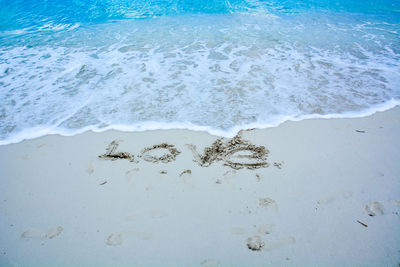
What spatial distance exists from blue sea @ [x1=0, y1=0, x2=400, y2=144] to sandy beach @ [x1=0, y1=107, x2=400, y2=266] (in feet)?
1.52

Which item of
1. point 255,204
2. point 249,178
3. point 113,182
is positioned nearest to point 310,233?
point 255,204

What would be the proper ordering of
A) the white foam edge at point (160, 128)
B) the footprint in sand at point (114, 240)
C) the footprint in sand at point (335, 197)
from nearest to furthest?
1. the footprint in sand at point (114, 240)
2. the footprint in sand at point (335, 197)
3. the white foam edge at point (160, 128)

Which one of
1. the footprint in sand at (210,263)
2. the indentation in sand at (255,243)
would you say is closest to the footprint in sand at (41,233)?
the footprint in sand at (210,263)

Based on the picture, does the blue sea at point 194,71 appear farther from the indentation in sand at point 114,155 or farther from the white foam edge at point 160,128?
the indentation in sand at point 114,155

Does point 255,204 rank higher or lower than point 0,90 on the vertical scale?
lower

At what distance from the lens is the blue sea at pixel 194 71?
3.75 meters

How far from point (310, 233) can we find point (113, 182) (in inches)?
86.5

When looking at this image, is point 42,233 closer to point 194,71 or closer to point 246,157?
point 246,157

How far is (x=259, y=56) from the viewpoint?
19.9 ft

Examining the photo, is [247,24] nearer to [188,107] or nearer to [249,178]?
[188,107]

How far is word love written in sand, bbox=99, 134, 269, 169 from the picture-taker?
2.81 m

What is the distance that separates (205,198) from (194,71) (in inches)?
145

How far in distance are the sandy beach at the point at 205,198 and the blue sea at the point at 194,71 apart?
0.46 metres

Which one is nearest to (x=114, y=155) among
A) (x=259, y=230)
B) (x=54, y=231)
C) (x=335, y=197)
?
(x=54, y=231)
